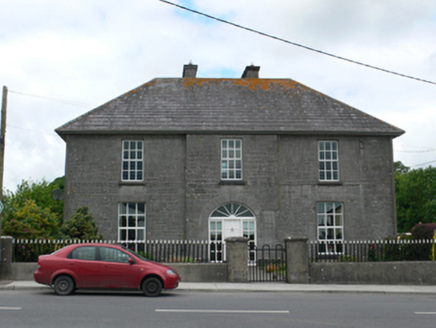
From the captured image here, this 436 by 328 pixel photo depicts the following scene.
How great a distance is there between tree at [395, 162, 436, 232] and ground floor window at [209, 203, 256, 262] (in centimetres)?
4156

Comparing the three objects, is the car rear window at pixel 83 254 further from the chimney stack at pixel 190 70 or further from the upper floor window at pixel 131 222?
the chimney stack at pixel 190 70

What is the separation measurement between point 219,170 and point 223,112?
3126 mm

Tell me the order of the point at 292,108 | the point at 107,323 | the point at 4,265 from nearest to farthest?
1. the point at 107,323
2. the point at 4,265
3. the point at 292,108

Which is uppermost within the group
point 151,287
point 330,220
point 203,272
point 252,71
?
point 252,71

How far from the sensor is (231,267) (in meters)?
17.8

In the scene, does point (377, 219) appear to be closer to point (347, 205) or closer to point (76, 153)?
point (347, 205)

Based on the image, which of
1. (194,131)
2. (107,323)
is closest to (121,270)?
(107,323)

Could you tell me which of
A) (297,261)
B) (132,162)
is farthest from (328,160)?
(132,162)

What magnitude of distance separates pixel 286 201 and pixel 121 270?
1280cm

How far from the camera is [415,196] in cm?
6291

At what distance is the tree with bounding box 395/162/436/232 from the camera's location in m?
61.1

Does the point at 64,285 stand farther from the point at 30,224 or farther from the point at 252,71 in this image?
the point at 252,71

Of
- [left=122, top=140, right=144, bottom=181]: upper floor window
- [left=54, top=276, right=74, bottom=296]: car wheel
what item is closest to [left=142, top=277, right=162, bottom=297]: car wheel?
[left=54, top=276, right=74, bottom=296]: car wheel

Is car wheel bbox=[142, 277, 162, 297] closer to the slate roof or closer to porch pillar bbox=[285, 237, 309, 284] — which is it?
porch pillar bbox=[285, 237, 309, 284]
